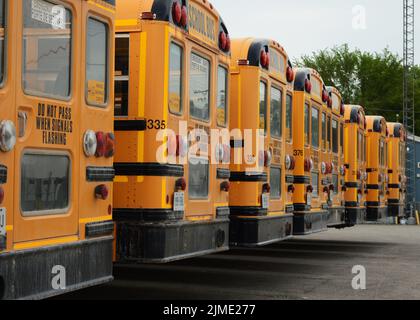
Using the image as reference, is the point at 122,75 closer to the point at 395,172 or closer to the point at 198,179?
the point at 198,179

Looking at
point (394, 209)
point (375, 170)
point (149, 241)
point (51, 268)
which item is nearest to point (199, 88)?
point (149, 241)

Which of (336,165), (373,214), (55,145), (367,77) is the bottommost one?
(373,214)

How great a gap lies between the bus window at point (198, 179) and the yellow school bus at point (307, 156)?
347 cm

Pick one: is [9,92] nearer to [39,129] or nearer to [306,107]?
[39,129]

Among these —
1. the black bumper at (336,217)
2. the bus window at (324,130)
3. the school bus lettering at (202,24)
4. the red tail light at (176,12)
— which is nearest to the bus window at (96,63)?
the red tail light at (176,12)

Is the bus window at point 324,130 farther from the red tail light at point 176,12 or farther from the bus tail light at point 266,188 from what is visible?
the red tail light at point 176,12

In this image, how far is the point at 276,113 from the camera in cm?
1014

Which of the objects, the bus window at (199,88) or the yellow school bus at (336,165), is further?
the yellow school bus at (336,165)

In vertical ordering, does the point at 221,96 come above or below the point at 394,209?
above

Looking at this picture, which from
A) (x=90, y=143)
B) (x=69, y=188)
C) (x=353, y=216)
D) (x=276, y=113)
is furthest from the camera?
(x=353, y=216)

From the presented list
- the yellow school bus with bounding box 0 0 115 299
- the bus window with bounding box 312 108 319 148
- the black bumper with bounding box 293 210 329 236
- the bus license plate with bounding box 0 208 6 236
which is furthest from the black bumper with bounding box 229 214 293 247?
the bus license plate with bounding box 0 208 6 236

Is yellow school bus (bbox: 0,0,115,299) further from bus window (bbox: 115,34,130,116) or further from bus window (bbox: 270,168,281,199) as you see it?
bus window (bbox: 270,168,281,199)

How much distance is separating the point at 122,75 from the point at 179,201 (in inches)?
46.2

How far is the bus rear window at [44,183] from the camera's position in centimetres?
479
